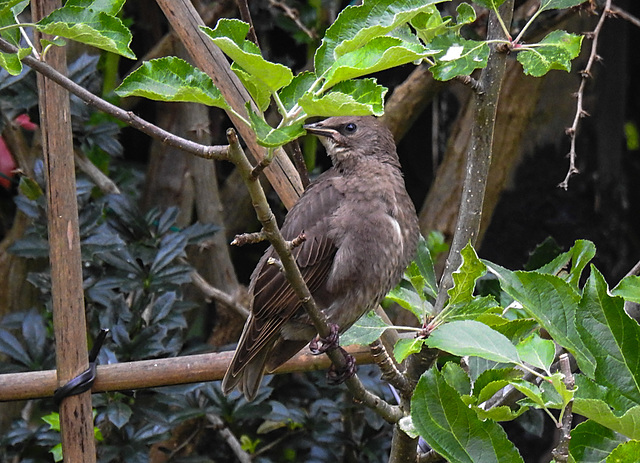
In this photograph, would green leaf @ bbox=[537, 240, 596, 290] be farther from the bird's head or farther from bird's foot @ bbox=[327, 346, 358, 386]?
the bird's head

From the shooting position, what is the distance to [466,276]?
1343 mm

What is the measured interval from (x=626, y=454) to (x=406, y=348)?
501 mm

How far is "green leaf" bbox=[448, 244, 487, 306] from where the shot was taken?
1315 mm

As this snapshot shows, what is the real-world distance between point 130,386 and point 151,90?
3.20ft

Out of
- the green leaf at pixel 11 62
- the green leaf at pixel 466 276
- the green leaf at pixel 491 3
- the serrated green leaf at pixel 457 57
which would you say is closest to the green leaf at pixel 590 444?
the green leaf at pixel 466 276

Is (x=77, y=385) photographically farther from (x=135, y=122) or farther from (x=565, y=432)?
(x=565, y=432)

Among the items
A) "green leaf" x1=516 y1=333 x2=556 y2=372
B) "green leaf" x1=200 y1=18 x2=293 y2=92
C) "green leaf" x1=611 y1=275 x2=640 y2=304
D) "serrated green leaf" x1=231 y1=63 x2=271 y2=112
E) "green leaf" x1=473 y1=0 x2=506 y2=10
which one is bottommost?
"green leaf" x1=611 y1=275 x2=640 y2=304

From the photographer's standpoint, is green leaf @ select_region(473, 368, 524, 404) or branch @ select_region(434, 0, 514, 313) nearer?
green leaf @ select_region(473, 368, 524, 404)

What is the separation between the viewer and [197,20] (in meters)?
1.78

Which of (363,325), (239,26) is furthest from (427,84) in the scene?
(239,26)

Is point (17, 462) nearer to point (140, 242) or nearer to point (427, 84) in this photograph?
point (140, 242)

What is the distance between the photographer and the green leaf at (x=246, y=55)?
84 centimetres

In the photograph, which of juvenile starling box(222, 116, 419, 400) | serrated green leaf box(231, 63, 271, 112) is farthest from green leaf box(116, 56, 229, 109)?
juvenile starling box(222, 116, 419, 400)

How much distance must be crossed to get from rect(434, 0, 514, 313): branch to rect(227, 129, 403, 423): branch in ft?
0.79
